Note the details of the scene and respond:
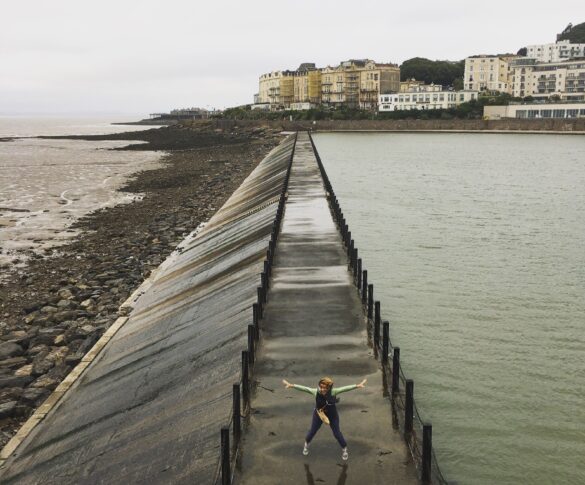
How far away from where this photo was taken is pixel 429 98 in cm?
15475

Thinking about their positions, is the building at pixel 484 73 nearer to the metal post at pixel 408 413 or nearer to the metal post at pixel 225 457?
the metal post at pixel 408 413

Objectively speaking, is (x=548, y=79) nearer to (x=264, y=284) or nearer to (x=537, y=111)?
(x=537, y=111)

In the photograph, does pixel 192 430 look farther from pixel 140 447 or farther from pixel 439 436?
pixel 439 436

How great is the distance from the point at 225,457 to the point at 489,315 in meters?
13.1

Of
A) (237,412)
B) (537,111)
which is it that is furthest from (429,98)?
(237,412)

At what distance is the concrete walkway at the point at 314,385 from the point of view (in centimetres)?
714

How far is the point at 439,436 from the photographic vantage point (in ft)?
37.3

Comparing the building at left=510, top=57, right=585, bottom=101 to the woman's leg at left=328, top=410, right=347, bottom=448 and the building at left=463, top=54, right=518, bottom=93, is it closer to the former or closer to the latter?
the building at left=463, top=54, right=518, bottom=93

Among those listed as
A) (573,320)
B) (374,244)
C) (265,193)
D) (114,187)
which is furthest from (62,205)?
(573,320)

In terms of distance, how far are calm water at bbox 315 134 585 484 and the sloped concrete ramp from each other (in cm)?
423

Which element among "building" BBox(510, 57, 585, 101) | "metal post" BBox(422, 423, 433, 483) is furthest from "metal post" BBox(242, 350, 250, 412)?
"building" BBox(510, 57, 585, 101)

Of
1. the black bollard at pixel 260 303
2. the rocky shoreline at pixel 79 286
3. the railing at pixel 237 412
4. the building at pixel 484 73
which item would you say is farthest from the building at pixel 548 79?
the railing at pixel 237 412

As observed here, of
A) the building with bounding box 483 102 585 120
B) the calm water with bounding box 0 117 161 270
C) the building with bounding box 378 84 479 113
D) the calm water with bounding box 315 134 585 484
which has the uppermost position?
the building with bounding box 378 84 479 113

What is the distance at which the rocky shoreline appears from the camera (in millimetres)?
13234
